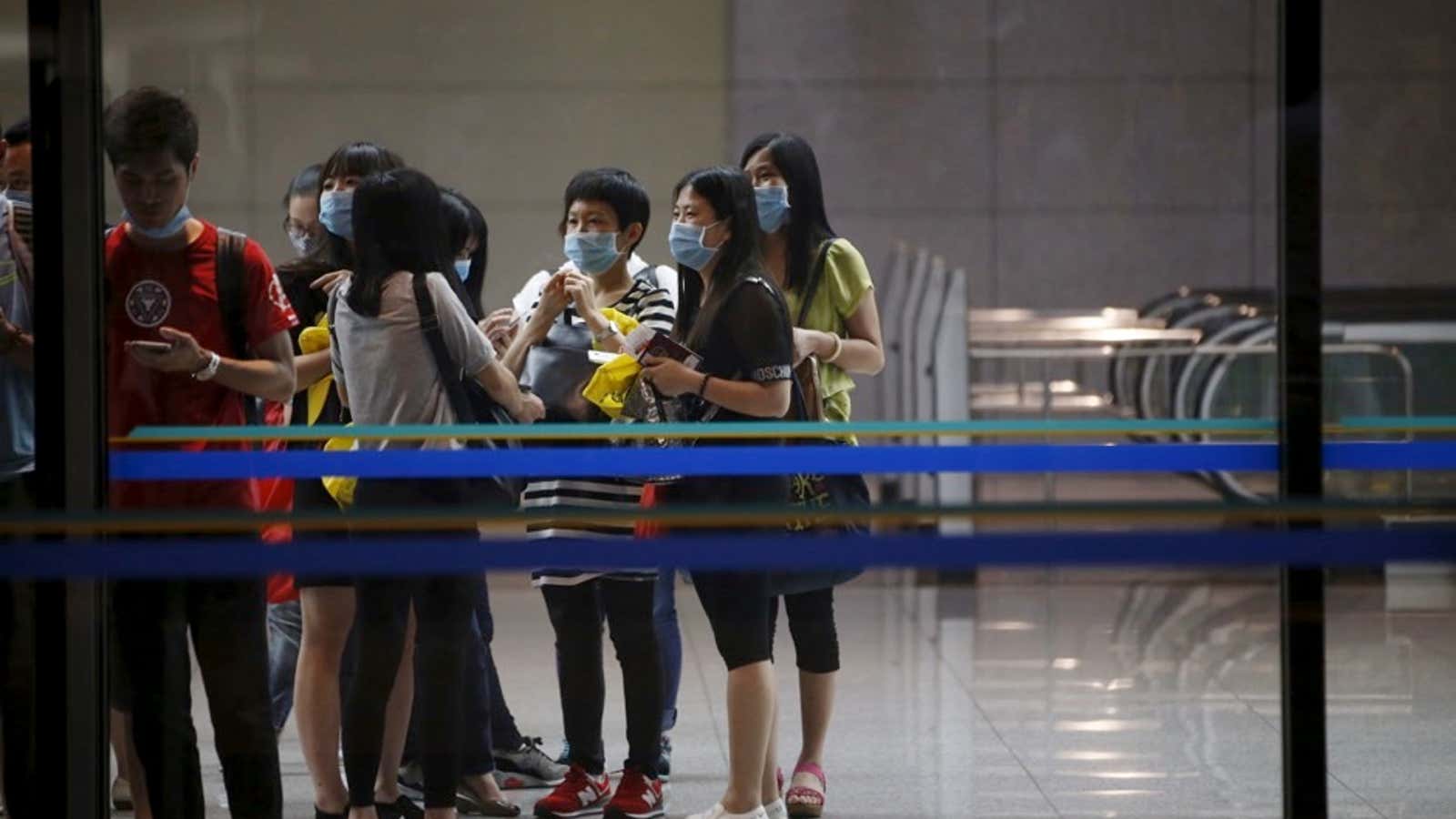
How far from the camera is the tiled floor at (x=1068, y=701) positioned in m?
4.04

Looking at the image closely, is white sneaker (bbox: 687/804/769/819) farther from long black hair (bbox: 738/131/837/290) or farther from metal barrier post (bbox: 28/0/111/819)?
metal barrier post (bbox: 28/0/111/819)

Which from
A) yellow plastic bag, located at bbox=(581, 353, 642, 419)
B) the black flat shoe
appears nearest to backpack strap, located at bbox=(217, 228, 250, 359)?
yellow plastic bag, located at bbox=(581, 353, 642, 419)

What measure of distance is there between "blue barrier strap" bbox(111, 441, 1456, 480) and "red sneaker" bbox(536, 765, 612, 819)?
619 millimetres

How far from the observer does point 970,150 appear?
384 centimetres

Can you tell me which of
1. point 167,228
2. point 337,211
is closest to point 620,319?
point 337,211

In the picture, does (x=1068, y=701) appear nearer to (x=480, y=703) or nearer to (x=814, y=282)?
(x=814, y=282)

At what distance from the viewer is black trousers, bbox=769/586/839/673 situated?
157 inches

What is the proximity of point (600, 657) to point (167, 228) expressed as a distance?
1.08 m

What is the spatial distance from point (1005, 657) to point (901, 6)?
4.17 feet

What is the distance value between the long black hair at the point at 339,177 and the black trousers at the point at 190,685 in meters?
0.56

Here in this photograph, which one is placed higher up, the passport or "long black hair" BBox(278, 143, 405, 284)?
"long black hair" BBox(278, 143, 405, 284)

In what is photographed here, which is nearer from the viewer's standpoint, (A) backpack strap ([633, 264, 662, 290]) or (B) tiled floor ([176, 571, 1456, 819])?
(A) backpack strap ([633, 264, 662, 290])

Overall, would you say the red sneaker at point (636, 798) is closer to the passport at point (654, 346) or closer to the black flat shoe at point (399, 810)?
the black flat shoe at point (399, 810)

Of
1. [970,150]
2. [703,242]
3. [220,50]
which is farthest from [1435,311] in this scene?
[220,50]
